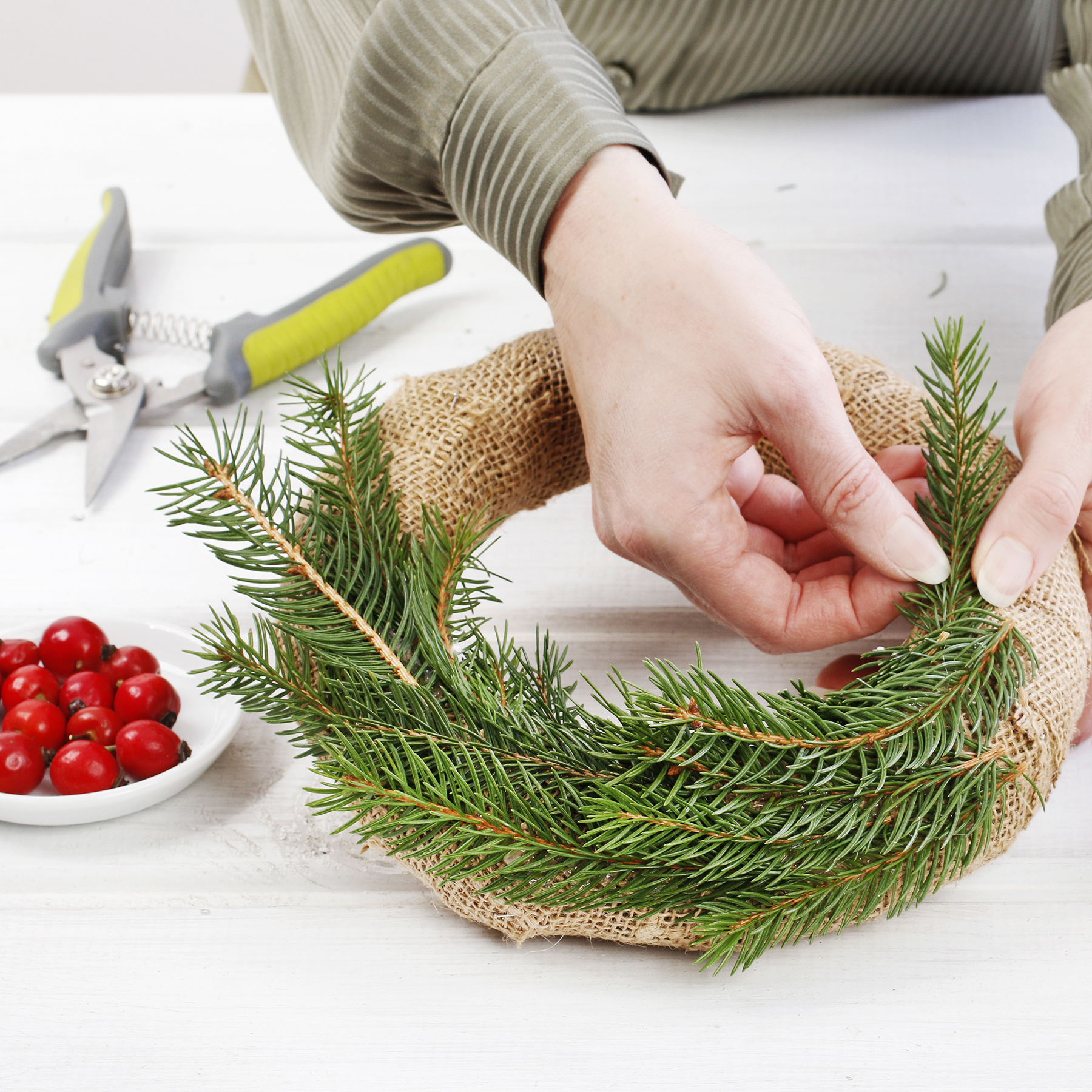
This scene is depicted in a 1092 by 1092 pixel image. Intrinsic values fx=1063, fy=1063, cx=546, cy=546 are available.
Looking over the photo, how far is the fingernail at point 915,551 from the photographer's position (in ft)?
1.58

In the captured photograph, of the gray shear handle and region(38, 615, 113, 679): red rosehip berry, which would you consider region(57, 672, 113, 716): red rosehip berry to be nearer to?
region(38, 615, 113, 679): red rosehip berry

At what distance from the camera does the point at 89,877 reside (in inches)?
20.5

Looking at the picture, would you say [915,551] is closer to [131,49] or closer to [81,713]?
[81,713]

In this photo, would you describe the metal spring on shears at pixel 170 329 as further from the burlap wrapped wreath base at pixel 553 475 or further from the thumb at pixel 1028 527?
the thumb at pixel 1028 527

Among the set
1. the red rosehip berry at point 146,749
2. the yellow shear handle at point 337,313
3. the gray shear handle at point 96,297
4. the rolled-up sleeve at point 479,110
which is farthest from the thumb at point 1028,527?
the gray shear handle at point 96,297

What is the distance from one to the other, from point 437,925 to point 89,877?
0.57 feet

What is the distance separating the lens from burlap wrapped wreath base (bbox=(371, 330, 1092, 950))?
45 cm

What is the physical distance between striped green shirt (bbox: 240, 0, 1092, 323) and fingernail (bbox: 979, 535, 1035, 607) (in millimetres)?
269

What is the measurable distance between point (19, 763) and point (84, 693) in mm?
51

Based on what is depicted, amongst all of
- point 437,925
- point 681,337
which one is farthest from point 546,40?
point 437,925

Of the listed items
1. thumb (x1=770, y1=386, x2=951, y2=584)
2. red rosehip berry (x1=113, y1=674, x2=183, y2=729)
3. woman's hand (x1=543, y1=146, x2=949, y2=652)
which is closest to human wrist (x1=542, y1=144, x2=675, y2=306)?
woman's hand (x1=543, y1=146, x2=949, y2=652)

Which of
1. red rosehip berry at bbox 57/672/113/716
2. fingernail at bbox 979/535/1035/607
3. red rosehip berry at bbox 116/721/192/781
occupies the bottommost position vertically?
red rosehip berry at bbox 116/721/192/781

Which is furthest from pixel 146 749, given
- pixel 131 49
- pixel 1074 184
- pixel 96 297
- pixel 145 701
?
pixel 131 49

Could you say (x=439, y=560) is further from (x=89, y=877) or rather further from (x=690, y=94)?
(x=690, y=94)
